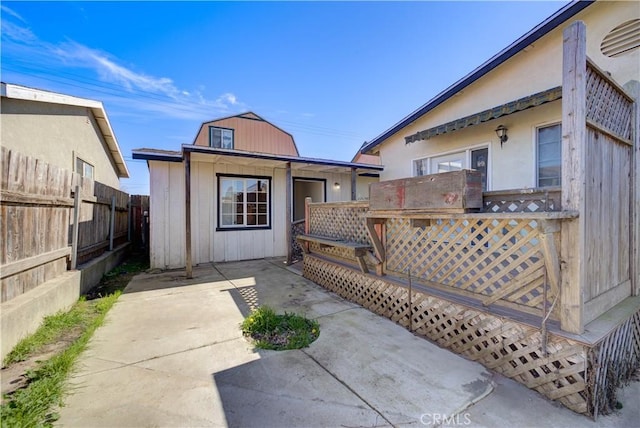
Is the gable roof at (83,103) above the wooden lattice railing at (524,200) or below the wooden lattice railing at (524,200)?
above

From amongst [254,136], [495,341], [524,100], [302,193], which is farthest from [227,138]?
[495,341]

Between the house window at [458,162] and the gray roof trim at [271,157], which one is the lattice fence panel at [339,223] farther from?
the house window at [458,162]

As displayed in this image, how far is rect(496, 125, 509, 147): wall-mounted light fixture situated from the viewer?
457 cm

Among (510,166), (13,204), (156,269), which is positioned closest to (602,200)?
(510,166)

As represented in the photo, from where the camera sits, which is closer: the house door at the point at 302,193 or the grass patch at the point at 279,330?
the grass patch at the point at 279,330

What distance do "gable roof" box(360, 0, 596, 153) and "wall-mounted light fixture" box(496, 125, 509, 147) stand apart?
115 cm

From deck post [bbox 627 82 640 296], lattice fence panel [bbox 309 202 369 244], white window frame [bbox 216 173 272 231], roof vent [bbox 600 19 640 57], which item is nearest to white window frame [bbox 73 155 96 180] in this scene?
white window frame [bbox 216 173 272 231]

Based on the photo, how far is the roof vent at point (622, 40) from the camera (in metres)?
3.32

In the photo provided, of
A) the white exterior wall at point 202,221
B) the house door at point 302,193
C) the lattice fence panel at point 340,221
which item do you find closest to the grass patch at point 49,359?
the white exterior wall at point 202,221

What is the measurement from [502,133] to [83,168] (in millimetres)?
9992

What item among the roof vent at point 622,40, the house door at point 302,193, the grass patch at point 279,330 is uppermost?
the roof vent at point 622,40

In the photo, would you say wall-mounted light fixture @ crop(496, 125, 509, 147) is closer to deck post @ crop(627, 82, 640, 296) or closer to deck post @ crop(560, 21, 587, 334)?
deck post @ crop(627, 82, 640, 296)

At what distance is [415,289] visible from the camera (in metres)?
3.28

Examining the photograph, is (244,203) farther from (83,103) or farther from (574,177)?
(574,177)
